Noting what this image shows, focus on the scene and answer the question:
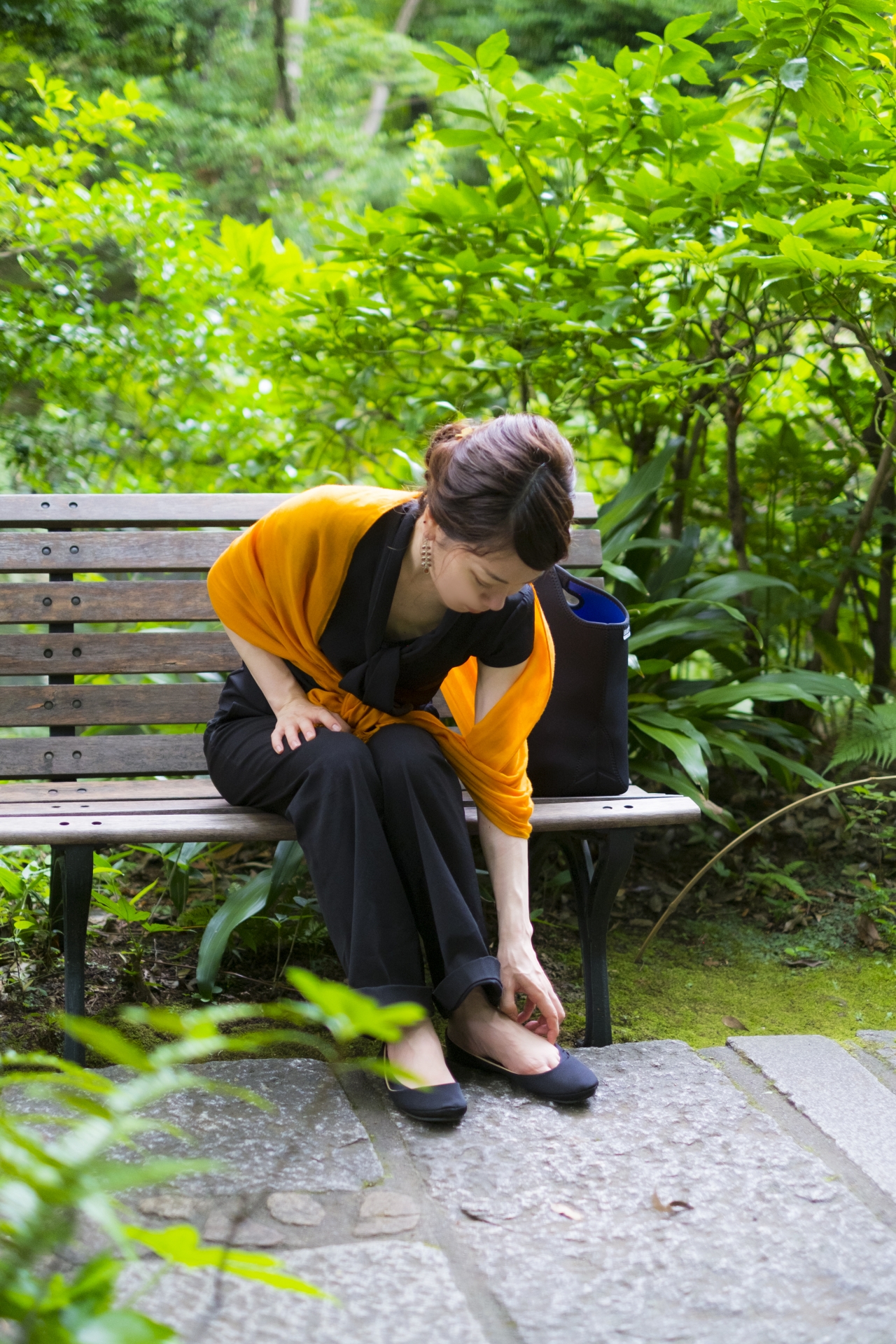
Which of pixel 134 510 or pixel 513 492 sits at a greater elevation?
pixel 513 492

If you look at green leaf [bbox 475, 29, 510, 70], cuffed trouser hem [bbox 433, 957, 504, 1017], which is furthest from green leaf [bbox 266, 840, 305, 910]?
green leaf [bbox 475, 29, 510, 70]

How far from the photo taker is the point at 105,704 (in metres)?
2.50

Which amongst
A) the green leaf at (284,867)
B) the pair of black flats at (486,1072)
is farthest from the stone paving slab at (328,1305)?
the green leaf at (284,867)

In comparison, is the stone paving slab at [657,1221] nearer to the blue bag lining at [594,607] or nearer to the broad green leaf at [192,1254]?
the broad green leaf at [192,1254]

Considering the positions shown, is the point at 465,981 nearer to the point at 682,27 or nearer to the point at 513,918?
the point at 513,918

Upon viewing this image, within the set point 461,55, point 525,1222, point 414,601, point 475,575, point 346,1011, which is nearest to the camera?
point 346,1011

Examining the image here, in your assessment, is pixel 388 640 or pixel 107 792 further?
pixel 107 792

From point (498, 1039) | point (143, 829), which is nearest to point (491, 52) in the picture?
Answer: point (143, 829)

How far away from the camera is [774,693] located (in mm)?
2973

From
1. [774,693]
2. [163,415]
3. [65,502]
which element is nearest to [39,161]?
[163,415]

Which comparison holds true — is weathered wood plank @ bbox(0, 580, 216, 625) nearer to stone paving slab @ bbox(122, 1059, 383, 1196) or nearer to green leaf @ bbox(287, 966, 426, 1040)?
stone paving slab @ bbox(122, 1059, 383, 1196)

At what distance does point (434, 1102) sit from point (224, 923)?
0.73m

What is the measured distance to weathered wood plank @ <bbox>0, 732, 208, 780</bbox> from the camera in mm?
2461

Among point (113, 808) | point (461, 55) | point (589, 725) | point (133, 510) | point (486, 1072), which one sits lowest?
point (486, 1072)
